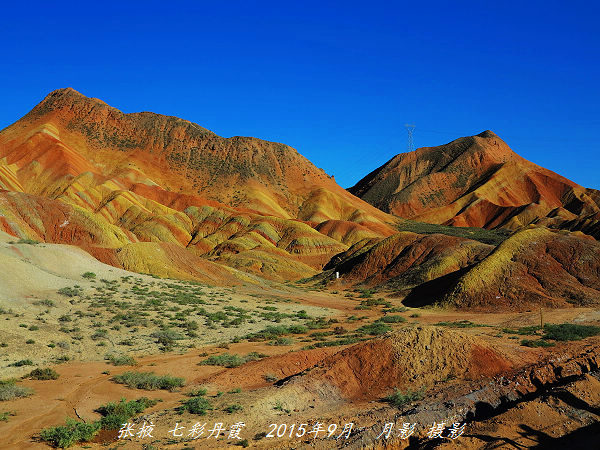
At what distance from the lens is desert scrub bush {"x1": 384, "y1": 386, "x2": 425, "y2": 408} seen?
1235cm

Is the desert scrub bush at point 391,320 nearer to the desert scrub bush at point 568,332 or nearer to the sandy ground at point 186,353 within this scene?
the sandy ground at point 186,353

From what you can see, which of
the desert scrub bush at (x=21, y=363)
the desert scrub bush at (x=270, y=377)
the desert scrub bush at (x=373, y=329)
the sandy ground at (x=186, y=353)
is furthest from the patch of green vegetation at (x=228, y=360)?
the desert scrub bush at (x=373, y=329)

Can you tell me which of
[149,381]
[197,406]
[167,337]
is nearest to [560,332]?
[197,406]

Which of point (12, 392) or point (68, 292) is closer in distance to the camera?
point (12, 392)

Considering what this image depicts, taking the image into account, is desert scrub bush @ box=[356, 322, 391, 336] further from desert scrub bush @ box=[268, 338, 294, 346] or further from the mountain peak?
the mountain peak

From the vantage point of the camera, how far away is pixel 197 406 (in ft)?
42.0

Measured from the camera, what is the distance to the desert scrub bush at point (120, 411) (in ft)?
39.8

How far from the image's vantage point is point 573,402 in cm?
1005

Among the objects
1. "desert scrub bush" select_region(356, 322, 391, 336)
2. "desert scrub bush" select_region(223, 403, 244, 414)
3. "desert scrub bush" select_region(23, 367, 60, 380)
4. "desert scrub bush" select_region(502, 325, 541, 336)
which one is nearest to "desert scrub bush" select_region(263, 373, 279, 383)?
"desert scrub bush" select_region(223, 403, 244, 414)

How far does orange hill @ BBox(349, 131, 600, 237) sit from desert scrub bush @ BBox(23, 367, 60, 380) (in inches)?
4413

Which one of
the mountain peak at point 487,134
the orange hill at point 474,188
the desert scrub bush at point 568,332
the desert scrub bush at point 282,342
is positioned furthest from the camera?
the mountain peak at point 487,134

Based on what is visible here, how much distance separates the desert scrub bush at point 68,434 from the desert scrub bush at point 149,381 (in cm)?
390

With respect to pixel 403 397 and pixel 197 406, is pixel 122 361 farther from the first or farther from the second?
pixel 403 397

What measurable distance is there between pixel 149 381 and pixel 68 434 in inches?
178
